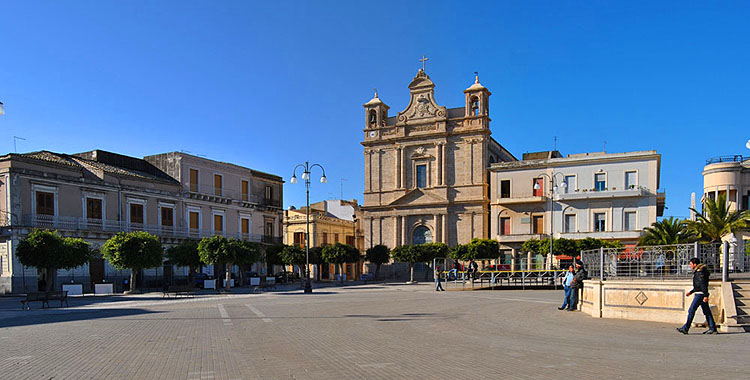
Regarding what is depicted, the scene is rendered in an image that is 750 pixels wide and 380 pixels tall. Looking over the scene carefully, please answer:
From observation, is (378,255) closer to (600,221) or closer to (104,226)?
(600,221)

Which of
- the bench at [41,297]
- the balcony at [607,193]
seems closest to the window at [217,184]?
the bench at [41,297]

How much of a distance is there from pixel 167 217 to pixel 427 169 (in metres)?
26.4

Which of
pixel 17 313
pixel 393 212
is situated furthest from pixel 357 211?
pixel 17 313

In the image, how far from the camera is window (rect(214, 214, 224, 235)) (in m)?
44.6

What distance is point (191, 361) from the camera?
8.65m

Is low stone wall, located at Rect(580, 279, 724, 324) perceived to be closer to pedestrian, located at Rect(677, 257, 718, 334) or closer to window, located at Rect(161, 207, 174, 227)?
pedestrian, located at Rect(677, 257, 718, 334)

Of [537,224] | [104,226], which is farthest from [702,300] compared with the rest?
[537,224]

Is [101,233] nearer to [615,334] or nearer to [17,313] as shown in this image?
[17,313]

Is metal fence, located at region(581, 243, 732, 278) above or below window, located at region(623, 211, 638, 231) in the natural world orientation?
above

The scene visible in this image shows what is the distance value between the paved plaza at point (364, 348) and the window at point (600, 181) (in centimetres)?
3564

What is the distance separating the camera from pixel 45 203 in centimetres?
3164

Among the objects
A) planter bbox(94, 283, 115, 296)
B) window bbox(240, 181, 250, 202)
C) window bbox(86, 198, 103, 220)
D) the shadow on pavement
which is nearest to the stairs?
the shadow on pavement

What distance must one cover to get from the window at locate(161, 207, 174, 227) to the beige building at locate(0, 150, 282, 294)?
0.23ft

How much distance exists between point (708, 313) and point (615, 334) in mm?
1861
